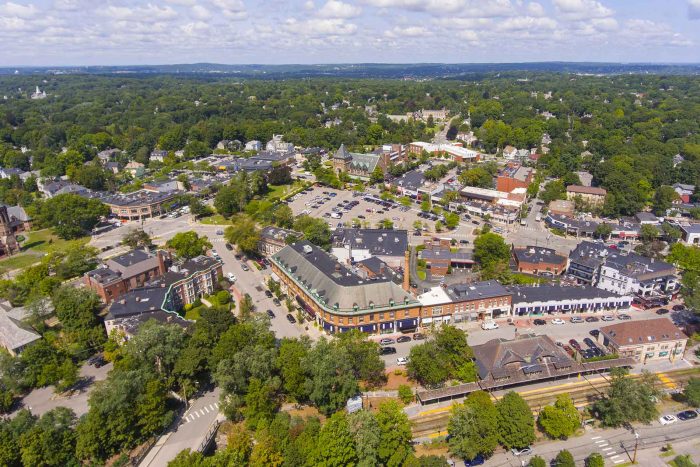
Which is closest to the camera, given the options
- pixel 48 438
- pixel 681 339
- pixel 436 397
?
pixel 48 438

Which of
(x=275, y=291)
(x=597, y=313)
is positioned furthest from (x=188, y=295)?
(x=597, y=313)

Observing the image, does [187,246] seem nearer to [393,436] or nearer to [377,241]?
[377,241]

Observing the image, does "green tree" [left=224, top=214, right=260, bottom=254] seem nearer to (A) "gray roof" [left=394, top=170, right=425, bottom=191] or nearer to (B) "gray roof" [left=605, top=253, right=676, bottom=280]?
(A) "gray roof" [left=394, top=170, right=425, bottom=191]

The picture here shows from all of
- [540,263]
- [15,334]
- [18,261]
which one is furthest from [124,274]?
[540,263]

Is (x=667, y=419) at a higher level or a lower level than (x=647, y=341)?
lower

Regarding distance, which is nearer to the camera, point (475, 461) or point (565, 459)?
point (565, 459)

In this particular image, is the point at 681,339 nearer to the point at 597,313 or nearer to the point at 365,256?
the point at 597,313

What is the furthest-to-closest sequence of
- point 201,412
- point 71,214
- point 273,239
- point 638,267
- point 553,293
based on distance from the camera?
point 71,214, point 273,239, point 638,267, point 553,293, point 201,412

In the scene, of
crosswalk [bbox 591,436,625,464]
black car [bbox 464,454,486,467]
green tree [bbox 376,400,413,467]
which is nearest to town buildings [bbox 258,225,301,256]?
green tree [bbox 376,400,413,467]
